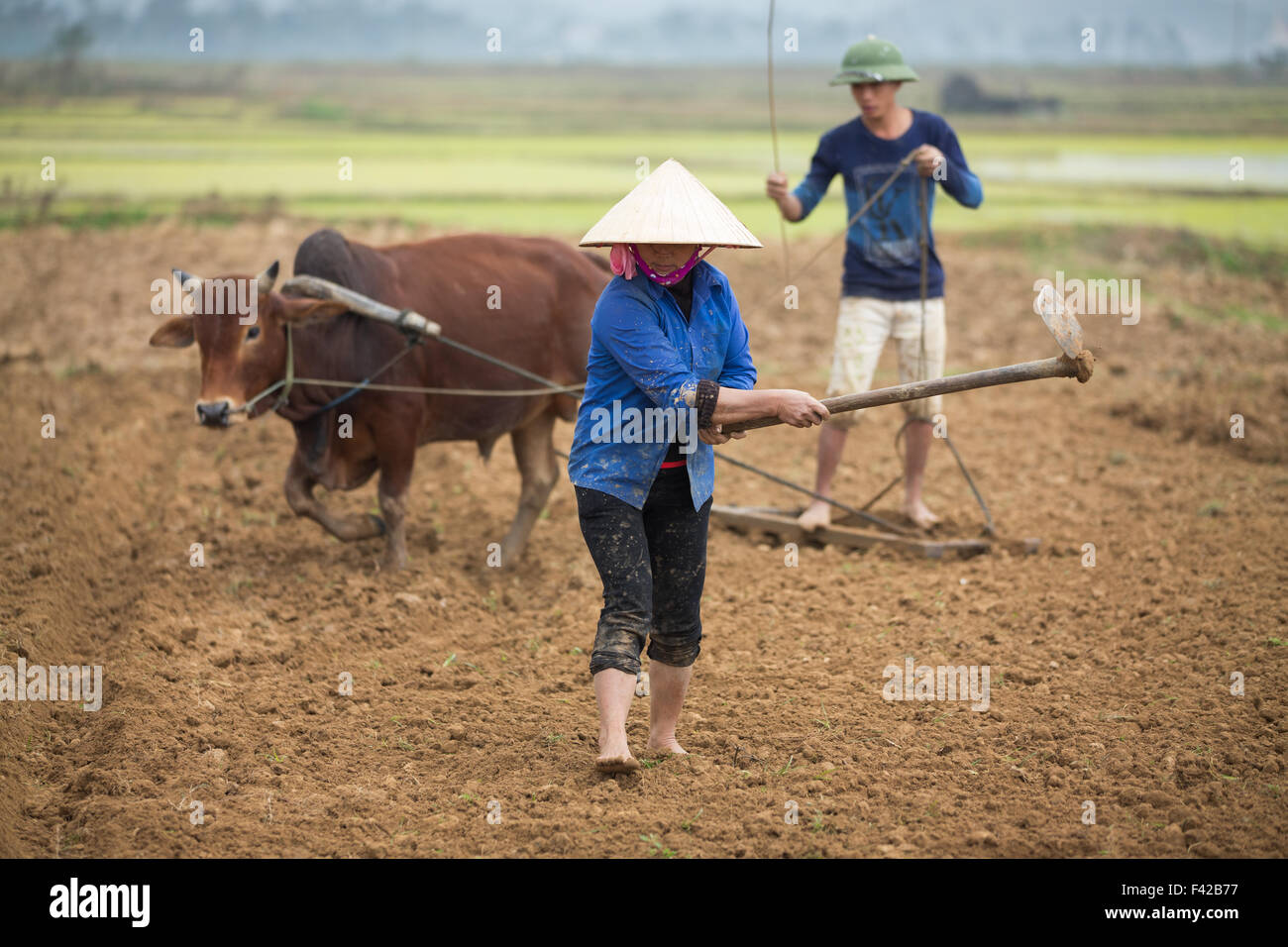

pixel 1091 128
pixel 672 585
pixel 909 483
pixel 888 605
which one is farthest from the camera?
pixel 1091 128

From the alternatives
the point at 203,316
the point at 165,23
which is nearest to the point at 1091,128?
the point at 203,316

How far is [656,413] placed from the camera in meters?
4.27

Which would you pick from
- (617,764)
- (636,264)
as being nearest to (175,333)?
(636,264)

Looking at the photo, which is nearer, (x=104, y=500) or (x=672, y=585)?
(x=672, y=585)

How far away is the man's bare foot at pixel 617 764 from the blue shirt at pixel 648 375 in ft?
2.74

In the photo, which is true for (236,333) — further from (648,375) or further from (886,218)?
(886,218)

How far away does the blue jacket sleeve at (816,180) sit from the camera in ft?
22.9

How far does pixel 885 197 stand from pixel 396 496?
3.06 meters

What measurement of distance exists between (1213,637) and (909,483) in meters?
2.02

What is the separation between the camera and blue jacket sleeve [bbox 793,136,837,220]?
275 inches

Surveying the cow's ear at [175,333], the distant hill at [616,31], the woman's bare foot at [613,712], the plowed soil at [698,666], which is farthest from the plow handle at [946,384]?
the distant hill at [616,31]

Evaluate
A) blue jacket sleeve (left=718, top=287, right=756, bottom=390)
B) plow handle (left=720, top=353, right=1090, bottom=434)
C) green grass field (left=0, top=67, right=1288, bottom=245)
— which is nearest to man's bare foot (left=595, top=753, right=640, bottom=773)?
plow handle (left=720, top=353, right=1090, bottom=434)
